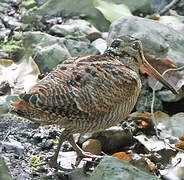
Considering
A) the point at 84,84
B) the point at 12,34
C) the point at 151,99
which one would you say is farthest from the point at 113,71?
the point at 12,34

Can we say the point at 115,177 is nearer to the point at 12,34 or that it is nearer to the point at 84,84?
the point at 84,84

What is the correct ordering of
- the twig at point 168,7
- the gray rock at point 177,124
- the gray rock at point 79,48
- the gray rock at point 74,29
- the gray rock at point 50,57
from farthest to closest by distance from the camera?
the twig at point 168,7 < the gray rock at point 74,29 < the gray rock at point 79,48 < the gray rock at point 50,57 < the gray rock at point 177,124

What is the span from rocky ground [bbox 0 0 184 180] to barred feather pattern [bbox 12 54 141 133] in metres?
0.35

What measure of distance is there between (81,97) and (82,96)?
0.06 feet

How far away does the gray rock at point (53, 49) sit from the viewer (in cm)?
767

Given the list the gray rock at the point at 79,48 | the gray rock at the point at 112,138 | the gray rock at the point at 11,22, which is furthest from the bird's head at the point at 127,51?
the gray rock at the point at 11,22

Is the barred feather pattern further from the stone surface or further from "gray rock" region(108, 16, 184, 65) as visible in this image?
"gray rock" region(108, 16, 184, 65)

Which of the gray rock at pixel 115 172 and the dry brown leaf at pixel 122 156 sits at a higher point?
the gray rock at pixel 115 172

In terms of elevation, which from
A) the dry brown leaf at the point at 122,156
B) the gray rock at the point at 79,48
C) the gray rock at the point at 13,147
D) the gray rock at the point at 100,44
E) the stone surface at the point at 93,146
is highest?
the dry brown leaf at the point at 122,156

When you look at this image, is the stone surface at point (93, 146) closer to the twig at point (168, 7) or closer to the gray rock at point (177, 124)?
the gray rock at point (177, 124)

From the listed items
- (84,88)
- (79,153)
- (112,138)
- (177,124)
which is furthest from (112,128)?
(84,88)

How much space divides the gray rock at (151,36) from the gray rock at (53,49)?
435mm

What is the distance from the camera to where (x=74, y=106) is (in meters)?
5.06

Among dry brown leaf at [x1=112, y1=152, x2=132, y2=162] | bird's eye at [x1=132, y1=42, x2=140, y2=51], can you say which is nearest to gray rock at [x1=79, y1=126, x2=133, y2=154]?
dry brown leaf at [x1=112, y1=152, x2=132, y2=162]
